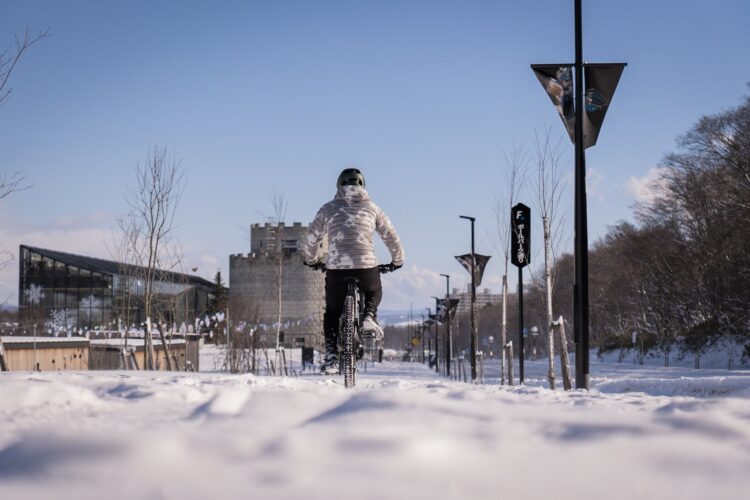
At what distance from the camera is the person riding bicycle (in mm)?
8164

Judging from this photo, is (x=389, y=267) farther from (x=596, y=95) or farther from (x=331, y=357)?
(x=596, y=95)

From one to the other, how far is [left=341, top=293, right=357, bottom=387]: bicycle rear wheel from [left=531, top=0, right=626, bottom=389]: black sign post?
11.2 feet

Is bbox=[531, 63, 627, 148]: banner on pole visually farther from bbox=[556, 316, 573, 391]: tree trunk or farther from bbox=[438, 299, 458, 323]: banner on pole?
bbox=[438, 299, 458, 323]: banner on pole

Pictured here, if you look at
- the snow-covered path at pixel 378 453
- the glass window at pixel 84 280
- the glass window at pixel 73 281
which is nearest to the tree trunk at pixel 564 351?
the snow-covered path at pixel 378 453

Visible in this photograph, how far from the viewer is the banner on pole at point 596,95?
421 inches

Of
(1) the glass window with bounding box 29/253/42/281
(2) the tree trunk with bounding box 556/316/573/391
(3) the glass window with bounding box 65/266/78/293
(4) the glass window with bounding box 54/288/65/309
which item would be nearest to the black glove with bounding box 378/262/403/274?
(2) the tree trunk with bounding box 556/316/573/391

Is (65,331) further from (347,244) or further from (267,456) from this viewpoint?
(267,456)

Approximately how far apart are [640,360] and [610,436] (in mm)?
50728

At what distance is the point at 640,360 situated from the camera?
50.2 metres

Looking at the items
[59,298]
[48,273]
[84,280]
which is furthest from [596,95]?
[48,273]

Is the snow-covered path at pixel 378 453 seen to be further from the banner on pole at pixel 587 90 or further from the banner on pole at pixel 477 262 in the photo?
the banner on pole at pixel 477 262

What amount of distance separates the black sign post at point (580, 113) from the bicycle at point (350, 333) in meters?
3.29

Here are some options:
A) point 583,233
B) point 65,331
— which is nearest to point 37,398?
point 583,233

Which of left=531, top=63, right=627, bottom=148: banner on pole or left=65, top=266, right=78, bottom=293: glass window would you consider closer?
left=531, top=63, right=627, bottom=148: banner on pole
